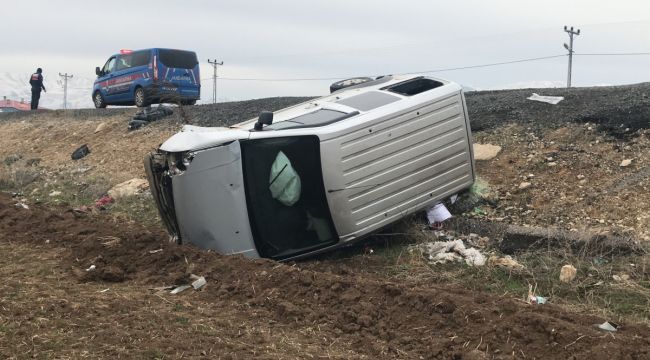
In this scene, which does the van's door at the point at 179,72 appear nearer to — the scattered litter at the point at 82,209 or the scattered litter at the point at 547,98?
the scattered litter at the point at 82,209

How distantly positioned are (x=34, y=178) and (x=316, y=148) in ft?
33.1

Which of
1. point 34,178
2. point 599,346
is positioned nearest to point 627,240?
point 599,346

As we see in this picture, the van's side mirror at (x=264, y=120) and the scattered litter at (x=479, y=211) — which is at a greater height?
the van's side mirror at (x=264, y=120)

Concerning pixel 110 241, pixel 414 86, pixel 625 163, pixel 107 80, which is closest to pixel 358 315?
pixel 110 241

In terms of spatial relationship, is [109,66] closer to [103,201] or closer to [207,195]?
[103,201]

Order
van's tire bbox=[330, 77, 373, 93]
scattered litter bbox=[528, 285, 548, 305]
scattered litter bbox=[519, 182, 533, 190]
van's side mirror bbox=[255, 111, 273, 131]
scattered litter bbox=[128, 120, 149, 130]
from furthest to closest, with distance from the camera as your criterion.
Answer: scattered litter bbox=[128, 120, 149, 130], van's tire bbox=[330, 77, 373, 93], scattered litter bbox=[519, 182, 533, 190], van's side mirror bbox=[255, 111, 273, 131], scattered litter bbox=[528, 285, 548, 305]

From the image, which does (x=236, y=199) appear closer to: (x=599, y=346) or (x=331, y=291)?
(x=331, y=291)

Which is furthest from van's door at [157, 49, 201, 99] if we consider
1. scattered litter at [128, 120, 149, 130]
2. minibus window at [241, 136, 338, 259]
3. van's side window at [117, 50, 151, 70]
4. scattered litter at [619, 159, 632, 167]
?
scattered litter at [619, 159, 632, 167]

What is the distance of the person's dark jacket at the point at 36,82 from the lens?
22.2 m

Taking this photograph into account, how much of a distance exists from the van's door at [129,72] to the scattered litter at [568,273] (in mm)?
14912

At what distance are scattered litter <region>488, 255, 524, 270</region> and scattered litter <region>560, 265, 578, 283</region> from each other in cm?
39

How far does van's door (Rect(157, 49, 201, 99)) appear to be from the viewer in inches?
688

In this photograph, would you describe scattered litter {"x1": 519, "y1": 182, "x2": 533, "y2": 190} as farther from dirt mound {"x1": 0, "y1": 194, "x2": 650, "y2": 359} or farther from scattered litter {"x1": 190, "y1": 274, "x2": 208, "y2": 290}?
scattered litter {"x1": 190, "y1": 274, "x2": 208, "y2": 290}

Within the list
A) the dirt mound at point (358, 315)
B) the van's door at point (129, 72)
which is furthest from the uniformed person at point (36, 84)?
the dirt mound at point (358, 315)
